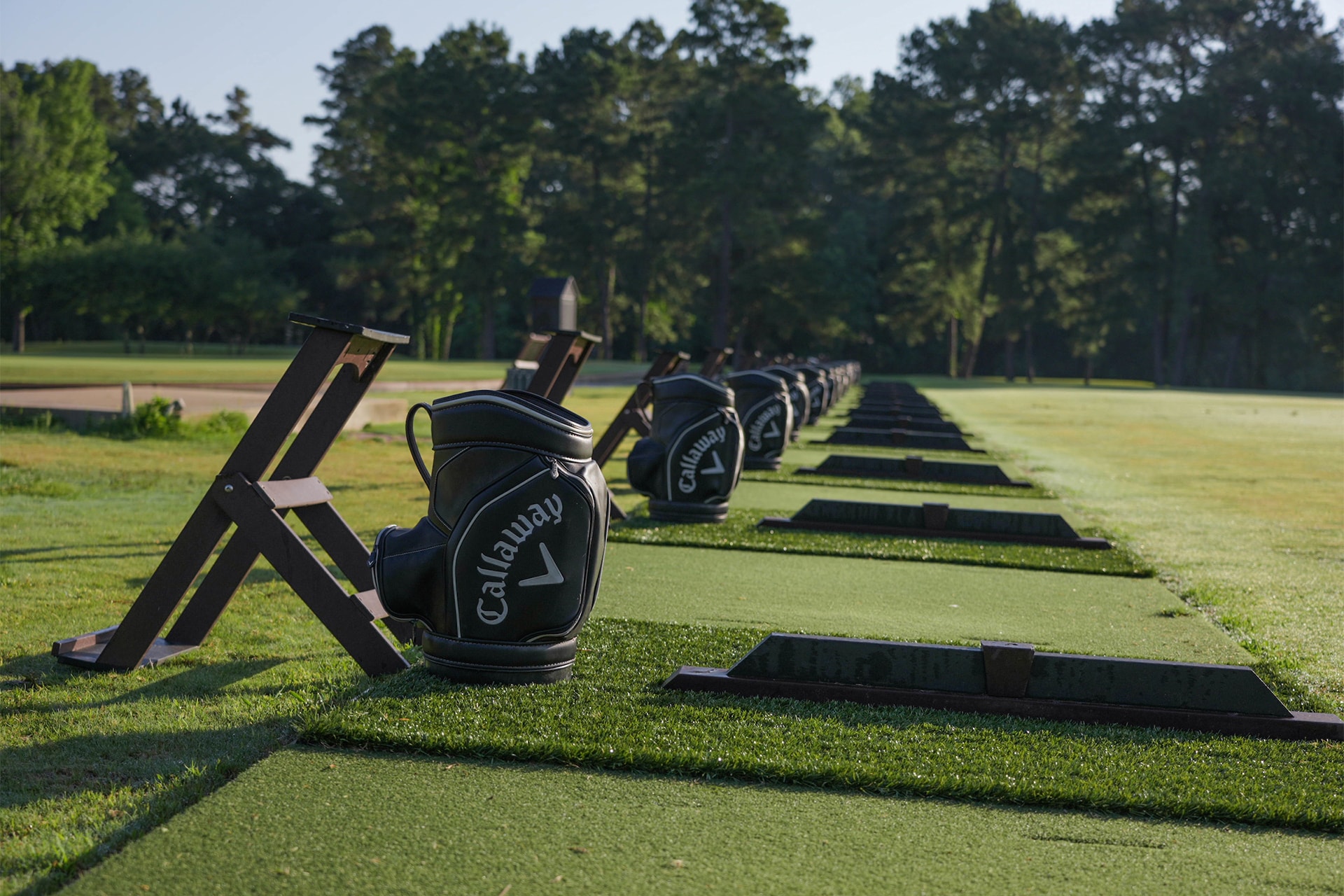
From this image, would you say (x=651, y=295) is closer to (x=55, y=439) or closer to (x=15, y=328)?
(x=15, y=328)

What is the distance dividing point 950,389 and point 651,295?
20.2 metres

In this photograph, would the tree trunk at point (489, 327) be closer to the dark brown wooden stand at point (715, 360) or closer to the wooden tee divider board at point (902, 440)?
the wooden tee divider board at point (902, 440)

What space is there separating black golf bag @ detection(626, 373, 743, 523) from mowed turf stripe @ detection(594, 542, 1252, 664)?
1.05 meters

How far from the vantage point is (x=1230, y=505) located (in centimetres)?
1109

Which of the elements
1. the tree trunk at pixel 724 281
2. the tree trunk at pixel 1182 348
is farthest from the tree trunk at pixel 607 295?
the tree trunk at pixel 1182 348

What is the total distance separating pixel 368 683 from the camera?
4.13 m

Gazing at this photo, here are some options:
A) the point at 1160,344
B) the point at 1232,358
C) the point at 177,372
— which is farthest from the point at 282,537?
the point at 1232,358

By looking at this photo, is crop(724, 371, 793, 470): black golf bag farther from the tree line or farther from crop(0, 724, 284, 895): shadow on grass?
the tree line

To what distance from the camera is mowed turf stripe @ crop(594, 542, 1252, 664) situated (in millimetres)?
5391

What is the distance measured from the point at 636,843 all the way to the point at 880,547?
5.28 m

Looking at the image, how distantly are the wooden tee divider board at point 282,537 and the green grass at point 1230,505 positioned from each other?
140 inches

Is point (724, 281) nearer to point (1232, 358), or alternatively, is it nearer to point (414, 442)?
point (1232, 358)

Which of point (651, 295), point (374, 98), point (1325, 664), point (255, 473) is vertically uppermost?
point (374, 98)

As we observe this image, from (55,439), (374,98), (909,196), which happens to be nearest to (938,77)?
(909,196)
